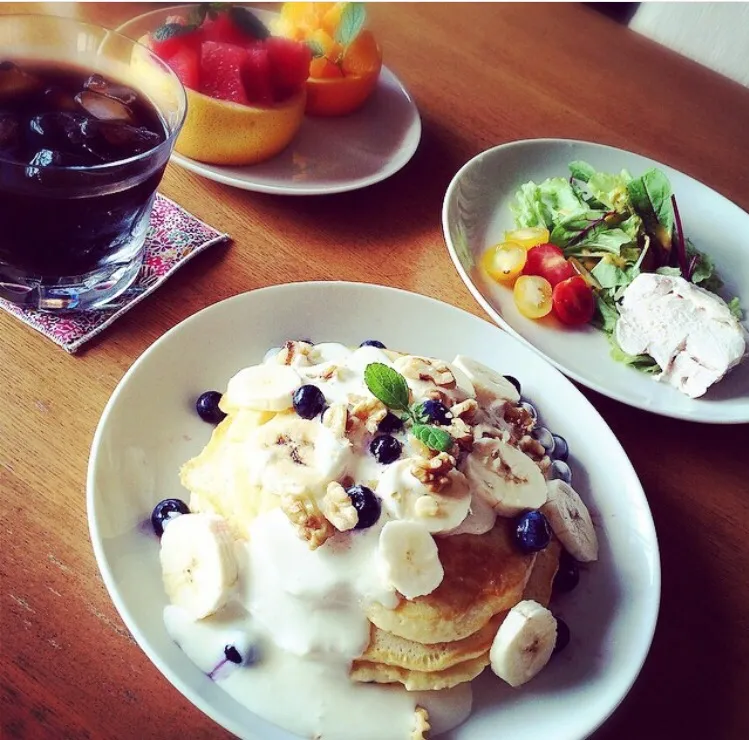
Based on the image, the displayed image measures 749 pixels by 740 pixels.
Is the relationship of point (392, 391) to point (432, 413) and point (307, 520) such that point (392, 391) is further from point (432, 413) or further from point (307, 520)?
point (307, 520)

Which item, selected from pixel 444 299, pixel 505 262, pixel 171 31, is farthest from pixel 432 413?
pixel 171 31

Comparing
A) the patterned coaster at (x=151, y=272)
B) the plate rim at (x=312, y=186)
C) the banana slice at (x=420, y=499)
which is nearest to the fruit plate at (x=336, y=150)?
the plate rim at (x=312, y=186)

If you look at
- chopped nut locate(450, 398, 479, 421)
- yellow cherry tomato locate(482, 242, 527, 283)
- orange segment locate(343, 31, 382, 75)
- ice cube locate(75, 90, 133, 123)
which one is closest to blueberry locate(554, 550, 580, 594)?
chopped nut locate(450, 398, 479, 421)

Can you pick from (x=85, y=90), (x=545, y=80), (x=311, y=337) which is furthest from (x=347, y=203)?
(x=545, y=80)

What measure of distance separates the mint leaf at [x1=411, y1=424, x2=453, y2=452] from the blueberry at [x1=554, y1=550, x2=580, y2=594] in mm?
246

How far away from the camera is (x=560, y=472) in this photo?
111 cm

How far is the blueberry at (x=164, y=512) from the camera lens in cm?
94

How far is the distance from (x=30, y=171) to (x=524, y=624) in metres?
0.80

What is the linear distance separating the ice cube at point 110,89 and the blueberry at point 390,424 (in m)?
0.62

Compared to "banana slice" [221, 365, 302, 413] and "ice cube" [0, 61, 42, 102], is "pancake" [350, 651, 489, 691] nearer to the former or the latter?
"banana slice" [221, 365, 302, 413]

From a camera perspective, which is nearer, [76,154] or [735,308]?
[76,154]

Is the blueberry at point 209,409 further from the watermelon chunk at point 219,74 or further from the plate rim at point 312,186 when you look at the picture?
the watermelon chunk at point 219,74

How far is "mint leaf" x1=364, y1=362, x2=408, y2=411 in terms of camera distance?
0.97 m

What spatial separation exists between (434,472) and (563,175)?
1103 mm
